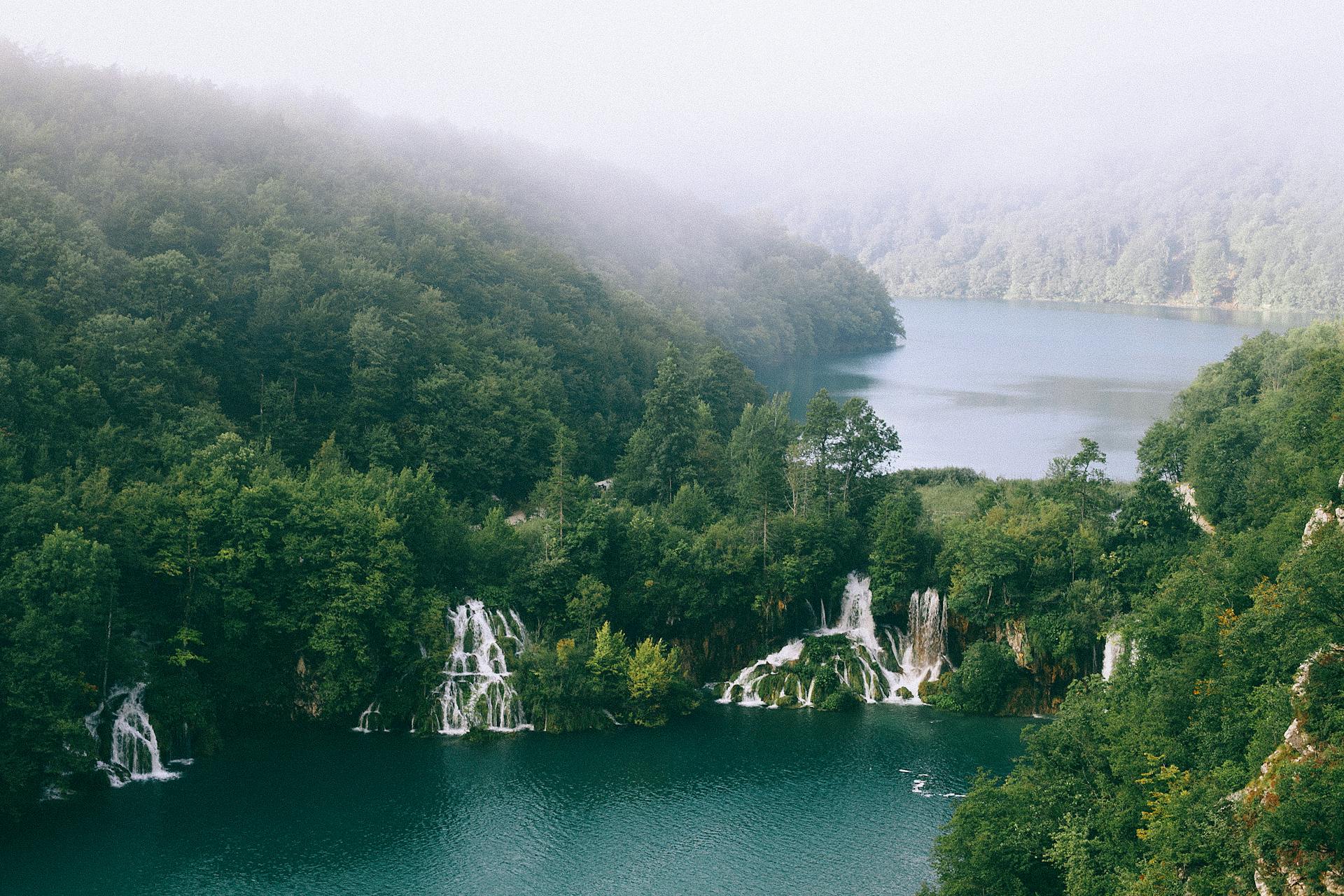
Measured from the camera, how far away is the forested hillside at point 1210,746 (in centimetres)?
2594

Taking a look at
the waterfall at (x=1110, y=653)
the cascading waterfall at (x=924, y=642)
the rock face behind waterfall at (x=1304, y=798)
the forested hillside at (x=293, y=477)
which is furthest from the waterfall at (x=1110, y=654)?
the rock face behind waterfall at (x=1304, y=798)

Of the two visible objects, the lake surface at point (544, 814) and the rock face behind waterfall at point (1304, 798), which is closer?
the rock face behind waterfall at point (1304, 798)

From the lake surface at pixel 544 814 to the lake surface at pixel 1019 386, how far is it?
1640 inches

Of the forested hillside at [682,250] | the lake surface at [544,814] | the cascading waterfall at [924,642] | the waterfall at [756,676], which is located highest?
the forested hillside at [682,250]

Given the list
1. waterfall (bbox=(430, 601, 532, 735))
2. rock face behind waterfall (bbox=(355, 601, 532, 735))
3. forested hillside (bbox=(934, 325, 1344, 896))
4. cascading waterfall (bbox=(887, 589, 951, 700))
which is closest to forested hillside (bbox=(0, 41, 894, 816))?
rock face behind waterfall (bbox=(355, 601, 532, 735))

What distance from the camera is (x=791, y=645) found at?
179 ft

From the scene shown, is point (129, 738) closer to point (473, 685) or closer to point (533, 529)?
point (473, 685)

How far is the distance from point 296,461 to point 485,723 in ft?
67.6

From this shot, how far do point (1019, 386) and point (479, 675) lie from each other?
9288 centimetres

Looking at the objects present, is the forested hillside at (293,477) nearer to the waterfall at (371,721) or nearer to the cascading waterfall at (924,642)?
the waterfall at (371,721)

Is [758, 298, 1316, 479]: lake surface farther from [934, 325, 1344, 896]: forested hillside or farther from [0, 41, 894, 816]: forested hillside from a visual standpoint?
[934, 325, 1344, 896]: forested hillside

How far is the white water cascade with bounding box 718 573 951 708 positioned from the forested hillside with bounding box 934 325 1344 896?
8.25 m

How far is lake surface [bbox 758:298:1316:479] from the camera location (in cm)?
9412

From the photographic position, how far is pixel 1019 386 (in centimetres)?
12988
